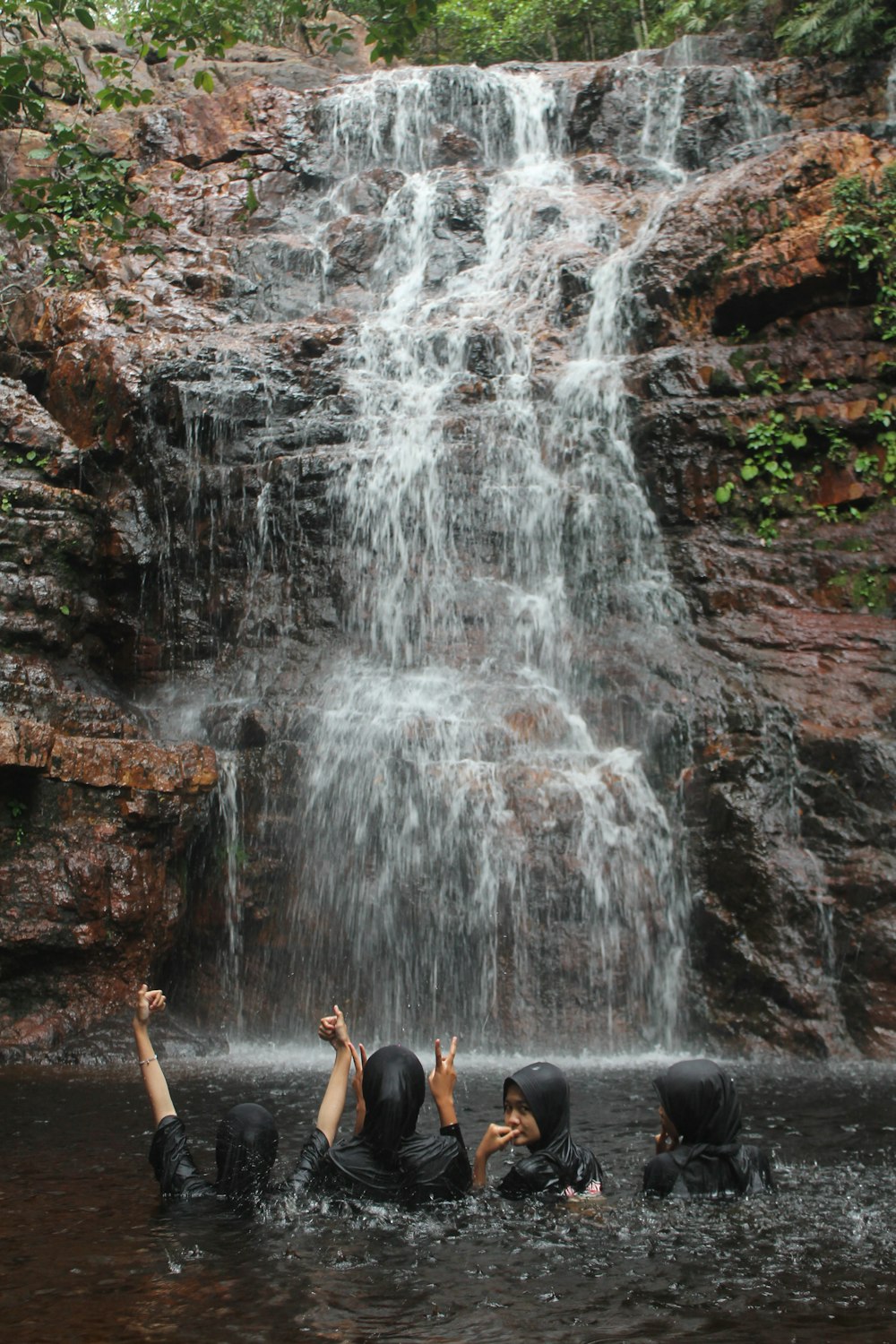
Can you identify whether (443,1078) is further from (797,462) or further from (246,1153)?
(797,462)

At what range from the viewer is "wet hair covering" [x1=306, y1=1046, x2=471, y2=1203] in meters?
4.25

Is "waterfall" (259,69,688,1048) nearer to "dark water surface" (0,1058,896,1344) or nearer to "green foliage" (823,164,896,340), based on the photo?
"green foliage" (823,164,896,340)

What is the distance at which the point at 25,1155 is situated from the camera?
17.9 feet

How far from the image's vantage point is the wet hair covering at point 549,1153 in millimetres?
4250

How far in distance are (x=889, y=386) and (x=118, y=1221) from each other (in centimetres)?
1095

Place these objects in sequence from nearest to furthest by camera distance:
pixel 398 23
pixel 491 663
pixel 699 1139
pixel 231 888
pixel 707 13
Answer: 1. pixel 699 1139
2. pixel 398 23
3. pixel 231 888
4. pixel 491 663
5. pixel 707 13

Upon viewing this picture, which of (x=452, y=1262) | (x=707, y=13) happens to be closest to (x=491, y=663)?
(x=452, y=1262)

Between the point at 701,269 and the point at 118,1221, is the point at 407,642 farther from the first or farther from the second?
the point at 118,1221

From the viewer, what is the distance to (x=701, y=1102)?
14.0 ft

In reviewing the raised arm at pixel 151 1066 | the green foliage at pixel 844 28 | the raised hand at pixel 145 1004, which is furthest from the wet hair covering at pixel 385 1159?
the green foliage at pixel 844 28

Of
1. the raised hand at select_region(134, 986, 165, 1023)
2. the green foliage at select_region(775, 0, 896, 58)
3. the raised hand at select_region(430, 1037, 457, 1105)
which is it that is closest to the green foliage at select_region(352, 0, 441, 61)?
the raised hand at select_region(134, 986, 165, 1023)

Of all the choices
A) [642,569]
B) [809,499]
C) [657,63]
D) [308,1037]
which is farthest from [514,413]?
[657,63]

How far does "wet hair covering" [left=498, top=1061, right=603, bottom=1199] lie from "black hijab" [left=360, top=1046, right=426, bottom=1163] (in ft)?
1.20

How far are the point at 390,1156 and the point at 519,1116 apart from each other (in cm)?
52
